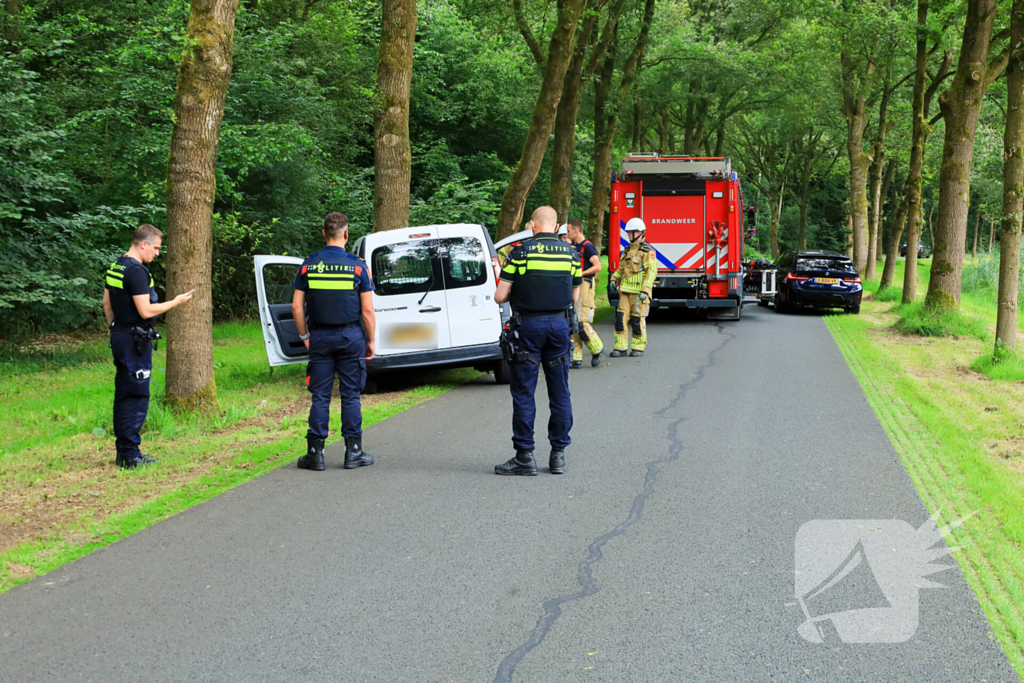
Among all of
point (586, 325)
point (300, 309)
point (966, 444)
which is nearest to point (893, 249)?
point (586, 325)

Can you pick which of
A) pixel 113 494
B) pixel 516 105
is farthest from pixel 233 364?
pixel 516 105

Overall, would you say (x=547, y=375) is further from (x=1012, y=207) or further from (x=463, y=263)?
(x=1012, y=207)

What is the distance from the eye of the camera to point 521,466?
6871mm

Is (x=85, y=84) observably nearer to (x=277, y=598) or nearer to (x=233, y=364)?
(x=233, y=364)

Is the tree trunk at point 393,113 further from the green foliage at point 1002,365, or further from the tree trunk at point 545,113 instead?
the green foliage at point 1002,365

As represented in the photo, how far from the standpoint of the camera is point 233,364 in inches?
527

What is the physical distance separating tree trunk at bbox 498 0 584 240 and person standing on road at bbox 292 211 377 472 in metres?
10.1

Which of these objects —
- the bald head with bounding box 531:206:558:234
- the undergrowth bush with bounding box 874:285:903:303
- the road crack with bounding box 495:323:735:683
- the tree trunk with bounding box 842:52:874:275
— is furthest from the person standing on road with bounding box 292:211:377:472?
the tree trunk with bounding box 842:52:874:275

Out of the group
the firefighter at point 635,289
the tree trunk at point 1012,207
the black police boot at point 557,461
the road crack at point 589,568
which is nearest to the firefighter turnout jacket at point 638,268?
the firefighter at point 635,289

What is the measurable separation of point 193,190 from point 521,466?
4.24 metres

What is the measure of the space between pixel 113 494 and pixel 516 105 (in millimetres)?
23110

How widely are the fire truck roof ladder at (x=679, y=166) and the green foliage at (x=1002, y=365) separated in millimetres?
7789

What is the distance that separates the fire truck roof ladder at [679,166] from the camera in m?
19.2

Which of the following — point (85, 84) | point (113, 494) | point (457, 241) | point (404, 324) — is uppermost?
point (85, 84)
